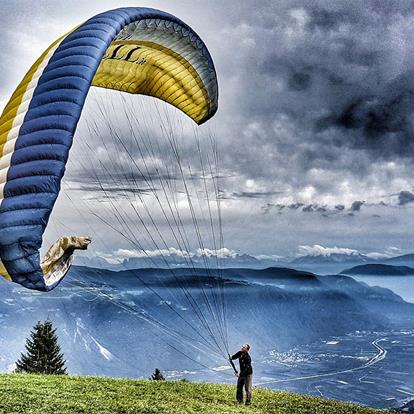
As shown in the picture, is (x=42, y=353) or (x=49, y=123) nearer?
(x=49, y=123)

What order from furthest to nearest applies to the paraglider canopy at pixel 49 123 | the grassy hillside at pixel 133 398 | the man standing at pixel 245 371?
the man standing at pixel 245 371, the grassy hillside at pixel 133 398, the paraglider canopy at pixel 49 123

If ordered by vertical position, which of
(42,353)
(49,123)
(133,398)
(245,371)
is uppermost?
(49,123)

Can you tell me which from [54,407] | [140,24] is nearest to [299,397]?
[54,407]

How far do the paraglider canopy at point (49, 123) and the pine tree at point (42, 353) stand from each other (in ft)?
95.7

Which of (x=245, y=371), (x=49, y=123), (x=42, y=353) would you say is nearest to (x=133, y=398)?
(x=245, y=371)

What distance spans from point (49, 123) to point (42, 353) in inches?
1329

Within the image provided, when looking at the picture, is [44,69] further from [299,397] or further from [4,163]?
[299,397]

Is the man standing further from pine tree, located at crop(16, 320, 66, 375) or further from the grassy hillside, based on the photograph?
pine tree, located at crop(16, 320, 66, 375)

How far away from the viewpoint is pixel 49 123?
8188 millimetres

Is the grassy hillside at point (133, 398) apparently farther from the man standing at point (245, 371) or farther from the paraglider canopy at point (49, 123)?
the paraglider canopy at point (49, 123)

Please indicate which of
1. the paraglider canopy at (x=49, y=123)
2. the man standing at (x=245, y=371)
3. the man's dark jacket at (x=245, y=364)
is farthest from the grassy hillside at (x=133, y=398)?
the paraglider canopy at (x=49, y=123)

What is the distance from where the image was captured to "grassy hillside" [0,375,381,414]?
1189cm

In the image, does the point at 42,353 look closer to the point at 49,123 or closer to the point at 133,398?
the point at 133,398

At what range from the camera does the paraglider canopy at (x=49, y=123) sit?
7207mm
